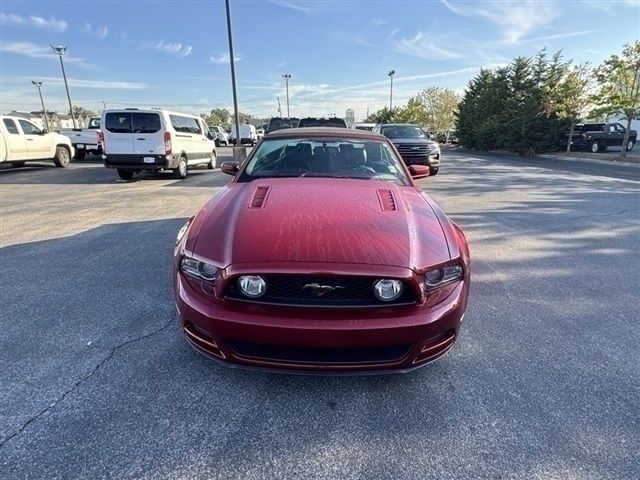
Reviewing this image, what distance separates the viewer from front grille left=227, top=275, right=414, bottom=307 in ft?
6.84

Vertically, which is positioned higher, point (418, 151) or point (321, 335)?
point (418, 151)

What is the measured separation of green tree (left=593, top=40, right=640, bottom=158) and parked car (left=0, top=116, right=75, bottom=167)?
25.0 meters

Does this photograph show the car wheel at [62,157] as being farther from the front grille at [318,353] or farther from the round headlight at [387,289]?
the round headlight at [387,289]

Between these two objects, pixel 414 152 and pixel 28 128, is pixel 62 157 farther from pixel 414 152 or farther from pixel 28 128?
pixel 414 152

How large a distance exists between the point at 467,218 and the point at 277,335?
19.0ft

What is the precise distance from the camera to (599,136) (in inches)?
975

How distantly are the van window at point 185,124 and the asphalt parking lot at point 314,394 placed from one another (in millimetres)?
8369

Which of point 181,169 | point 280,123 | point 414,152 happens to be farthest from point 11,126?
point 414,152

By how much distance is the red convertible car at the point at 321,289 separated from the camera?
2.05 metres

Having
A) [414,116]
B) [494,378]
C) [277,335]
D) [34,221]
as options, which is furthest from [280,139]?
[414,116]

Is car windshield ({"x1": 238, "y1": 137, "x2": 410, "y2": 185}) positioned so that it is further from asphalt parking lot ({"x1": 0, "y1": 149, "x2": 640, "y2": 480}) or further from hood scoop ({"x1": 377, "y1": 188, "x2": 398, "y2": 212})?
asphalt parking lot ({"x1": 0, "y1": 149, "x2": 640, "y2": 480})

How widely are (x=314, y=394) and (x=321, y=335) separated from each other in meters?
0.56

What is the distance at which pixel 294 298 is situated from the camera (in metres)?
2.12

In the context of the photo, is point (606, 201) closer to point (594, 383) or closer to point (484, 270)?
point (484, 270)
